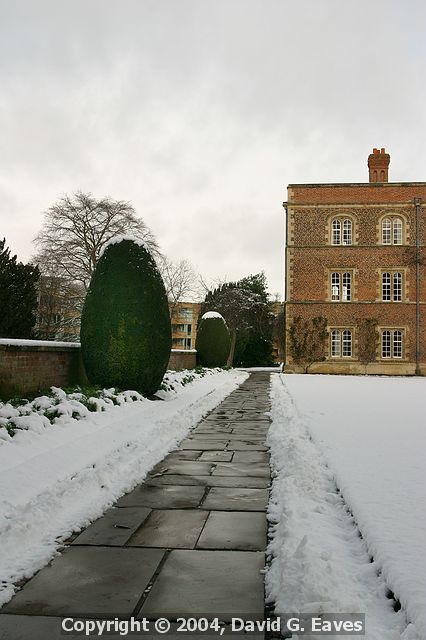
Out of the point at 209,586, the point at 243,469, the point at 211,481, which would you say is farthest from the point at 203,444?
the point at 209,586

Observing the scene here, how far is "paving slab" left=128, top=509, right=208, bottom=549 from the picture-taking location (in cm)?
316

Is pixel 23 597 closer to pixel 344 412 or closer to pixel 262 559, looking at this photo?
pixel 262 559

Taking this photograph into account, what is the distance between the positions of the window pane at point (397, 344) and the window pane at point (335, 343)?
139 inches

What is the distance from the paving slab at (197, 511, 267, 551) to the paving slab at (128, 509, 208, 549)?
0.24 feet

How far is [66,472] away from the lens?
4617 mm

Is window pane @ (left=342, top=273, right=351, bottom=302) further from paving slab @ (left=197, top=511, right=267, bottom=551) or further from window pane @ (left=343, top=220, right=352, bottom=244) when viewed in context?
paving slab @ (left=197, top=511, right=267, bottom=551)

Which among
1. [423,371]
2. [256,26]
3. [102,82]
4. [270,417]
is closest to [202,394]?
[270,417]

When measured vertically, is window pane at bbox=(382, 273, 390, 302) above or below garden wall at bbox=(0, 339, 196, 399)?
above

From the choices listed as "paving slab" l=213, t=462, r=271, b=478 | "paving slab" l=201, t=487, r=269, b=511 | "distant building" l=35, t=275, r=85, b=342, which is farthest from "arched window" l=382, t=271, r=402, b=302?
"paving slab" l=201, t=487, r=269, b=511

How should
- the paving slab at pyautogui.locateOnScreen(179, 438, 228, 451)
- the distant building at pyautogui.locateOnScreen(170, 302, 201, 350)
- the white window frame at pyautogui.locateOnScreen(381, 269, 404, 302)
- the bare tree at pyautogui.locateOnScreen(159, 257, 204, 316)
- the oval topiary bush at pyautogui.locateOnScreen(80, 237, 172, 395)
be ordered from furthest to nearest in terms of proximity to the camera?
the distant building at pyautogui.locateOnScreen(170, 302, 201, 350) < the bare tree at pyautogui.locateOnScreen(159, 257, 204, 316) < the white window frame at pyautogui.locateOnScreen(381, 269, 404, 302) < the oval topiary bush at pyautogui.locateOnScreen(80, 237, 172, 395) < the paving slab at pyautogui.locateOnScreen(179, 438, 228, 451)

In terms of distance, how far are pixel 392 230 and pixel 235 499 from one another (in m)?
30.2

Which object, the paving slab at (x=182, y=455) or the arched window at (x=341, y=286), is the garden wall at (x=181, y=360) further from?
the paving slab at (x=182, y=455)

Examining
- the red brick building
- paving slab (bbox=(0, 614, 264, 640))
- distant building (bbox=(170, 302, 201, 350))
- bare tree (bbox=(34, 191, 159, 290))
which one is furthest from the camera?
distant building (bbox=(170, 302, 201, 350))

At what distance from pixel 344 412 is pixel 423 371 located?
2212cm
